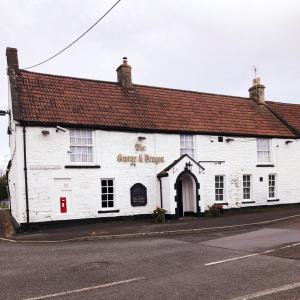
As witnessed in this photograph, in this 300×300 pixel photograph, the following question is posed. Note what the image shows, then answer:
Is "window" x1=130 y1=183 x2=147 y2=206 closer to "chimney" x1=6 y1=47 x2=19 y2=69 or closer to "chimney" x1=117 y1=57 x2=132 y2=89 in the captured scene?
"chimney" x1=117 y1=57 x2=132 y2=89

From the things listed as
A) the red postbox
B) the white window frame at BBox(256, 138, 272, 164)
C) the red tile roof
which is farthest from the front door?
the red postbox

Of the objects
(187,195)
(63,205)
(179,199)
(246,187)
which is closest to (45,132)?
(63,205)

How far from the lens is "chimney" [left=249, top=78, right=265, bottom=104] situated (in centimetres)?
2934

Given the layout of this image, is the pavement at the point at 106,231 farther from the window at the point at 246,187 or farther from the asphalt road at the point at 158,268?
the window at the point at 246,187

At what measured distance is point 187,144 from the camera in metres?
23.3

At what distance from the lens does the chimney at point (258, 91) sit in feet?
96.3

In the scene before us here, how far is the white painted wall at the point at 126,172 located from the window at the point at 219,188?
315 millimetres

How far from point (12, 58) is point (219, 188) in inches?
568

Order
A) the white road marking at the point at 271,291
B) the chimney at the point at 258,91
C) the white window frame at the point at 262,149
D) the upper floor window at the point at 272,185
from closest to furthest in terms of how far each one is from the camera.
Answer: the white road marking at the point at 271,291 → the white window frame at the point at 262,149 → the upper floor window at the point at 272,185 → the chimney at the point at 258,91

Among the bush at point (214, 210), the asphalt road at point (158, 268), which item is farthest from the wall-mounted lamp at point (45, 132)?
the bush at point (214, 210)

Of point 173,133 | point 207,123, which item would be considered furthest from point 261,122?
point 173,133

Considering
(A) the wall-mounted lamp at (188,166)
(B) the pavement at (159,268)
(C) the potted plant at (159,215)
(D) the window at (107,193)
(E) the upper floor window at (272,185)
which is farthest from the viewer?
(E) the upper floor window at (272,185)

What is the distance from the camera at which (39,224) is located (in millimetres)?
18438

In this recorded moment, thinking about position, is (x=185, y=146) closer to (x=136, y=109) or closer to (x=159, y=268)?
(x=136, y=109)
